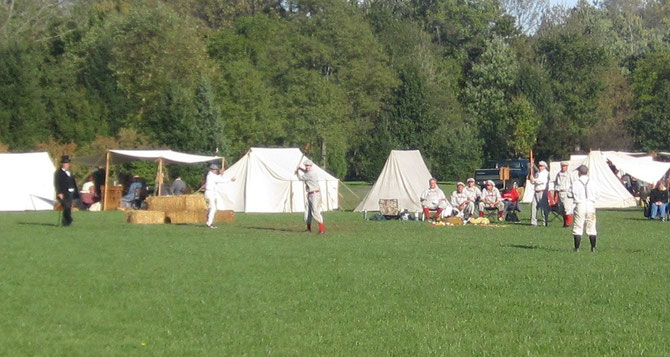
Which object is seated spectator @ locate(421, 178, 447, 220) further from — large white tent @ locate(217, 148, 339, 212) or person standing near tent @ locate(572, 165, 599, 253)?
person standing near tent @ locate(572, 165, 599, 253)

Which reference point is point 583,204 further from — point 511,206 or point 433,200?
point 511,206

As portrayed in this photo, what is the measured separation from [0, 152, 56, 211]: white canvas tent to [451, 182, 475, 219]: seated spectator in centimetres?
1597

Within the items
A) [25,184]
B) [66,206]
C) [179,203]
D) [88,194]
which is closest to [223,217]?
[179,203]

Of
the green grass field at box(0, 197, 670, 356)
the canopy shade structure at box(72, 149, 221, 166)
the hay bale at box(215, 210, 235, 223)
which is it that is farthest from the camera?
the canopy shade structure at box(72, 149, 221, 166)

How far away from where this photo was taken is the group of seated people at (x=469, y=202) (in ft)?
97.4

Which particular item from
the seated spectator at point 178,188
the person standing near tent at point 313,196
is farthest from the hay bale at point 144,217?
the seated spectator at point 178,188

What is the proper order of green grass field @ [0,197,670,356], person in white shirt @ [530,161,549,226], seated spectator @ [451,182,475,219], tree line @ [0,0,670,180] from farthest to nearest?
tree line @ [0,0,670,180]
seated spectator @ [451,182,475,219]
person in white shirt @ [530,161,549,226]
green grass field @ [0,197,670,356]

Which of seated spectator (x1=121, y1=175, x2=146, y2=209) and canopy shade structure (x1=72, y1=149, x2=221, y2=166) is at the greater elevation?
canopy shade structure (x1=72, y1=149, x2=221, y2=166)

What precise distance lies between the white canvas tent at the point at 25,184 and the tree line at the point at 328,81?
32.7ft

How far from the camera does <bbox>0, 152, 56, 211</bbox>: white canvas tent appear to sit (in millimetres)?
39188

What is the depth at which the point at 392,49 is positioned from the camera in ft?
270

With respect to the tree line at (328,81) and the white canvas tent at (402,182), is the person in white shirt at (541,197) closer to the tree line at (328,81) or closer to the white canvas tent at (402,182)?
the white canvas tent at (402,182)

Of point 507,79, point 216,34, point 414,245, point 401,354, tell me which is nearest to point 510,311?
point 401,354

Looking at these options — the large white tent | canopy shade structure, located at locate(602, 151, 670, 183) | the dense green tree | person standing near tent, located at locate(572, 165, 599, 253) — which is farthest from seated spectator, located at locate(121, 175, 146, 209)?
the dense green tree
